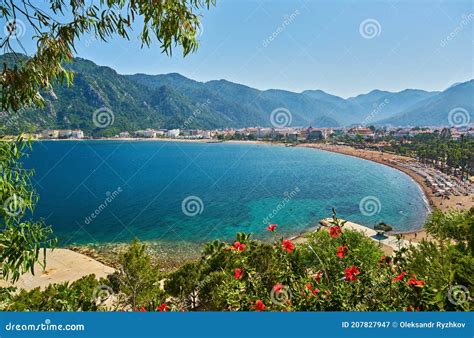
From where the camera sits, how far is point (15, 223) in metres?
1.65

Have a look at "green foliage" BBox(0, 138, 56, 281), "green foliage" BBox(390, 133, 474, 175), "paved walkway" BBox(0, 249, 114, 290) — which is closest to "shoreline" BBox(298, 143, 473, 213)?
"green foliage" BBox(390, 133, 474, 175)

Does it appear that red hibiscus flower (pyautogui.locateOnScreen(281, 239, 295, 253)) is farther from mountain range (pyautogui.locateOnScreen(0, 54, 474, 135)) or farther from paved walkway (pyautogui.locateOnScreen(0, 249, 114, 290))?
Answer: paved walkway (pyautogui.locateOnScreen(0, 249, 114, 290))

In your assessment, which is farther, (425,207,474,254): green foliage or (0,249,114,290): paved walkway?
(0,249,114,290): paved walkway

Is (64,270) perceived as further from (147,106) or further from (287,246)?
(147,106)

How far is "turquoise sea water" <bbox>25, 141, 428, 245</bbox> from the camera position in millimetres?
24281

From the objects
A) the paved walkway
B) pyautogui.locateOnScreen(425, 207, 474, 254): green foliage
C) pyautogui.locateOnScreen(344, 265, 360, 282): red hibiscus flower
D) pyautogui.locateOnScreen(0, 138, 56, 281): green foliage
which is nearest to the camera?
pyautogui.locateOnScreen(0, 138, 56, 281): green foliage

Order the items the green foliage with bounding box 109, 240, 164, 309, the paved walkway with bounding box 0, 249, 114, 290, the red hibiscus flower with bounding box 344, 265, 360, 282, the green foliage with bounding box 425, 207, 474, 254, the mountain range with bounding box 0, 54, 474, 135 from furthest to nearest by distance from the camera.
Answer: the mountain range with bounding box 0, 54, 474, 135 < the paved walkway with bounding box 0, 249, 114, 290 < the green foliage with bounding box 109, 240, 164, 309 < the green foliage with bounding box 425, 207, 474, 254 < the red hibiscus flower with bounding box 344, 265, 360, 282

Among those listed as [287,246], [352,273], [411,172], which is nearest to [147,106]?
[411,172]

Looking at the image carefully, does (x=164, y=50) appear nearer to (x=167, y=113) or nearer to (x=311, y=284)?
(x=311, y=284)

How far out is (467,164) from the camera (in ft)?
108

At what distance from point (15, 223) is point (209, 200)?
109 ft

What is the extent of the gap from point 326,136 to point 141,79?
115 m

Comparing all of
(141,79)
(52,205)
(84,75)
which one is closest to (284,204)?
(52,205)

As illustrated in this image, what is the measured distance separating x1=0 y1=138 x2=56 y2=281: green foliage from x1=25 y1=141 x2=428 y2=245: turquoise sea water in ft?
66.5
